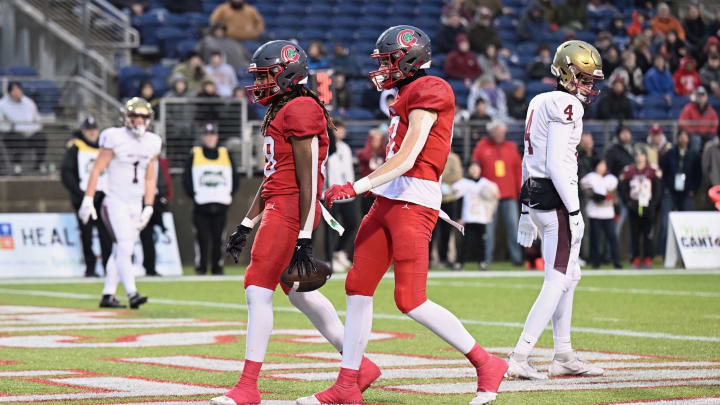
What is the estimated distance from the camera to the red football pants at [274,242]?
21.7 ft

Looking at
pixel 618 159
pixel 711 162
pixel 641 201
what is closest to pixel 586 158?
pixel 618 159

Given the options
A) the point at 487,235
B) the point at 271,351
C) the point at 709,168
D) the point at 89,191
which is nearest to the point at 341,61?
the point at 487,235

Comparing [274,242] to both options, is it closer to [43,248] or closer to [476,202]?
[43,248]

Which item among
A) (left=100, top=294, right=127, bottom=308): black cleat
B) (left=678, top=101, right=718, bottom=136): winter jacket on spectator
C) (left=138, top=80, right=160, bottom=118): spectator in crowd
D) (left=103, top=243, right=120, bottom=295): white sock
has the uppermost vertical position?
(left=138, top=80, right=160, bottom=118): spectator in crowd

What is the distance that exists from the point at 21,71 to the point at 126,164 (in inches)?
353

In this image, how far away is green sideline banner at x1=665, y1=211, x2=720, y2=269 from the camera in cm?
1897

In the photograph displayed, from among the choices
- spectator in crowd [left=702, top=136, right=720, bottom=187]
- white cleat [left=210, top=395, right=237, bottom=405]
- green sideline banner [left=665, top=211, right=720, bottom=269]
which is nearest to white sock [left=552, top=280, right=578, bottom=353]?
white cleat [left=210, top=395, right=237, bottom=405]

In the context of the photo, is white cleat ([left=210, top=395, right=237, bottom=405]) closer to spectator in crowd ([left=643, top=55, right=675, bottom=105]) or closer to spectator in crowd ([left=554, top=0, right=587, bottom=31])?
spectator in crowd ([left=643, top=55, right=675, bottom=105])

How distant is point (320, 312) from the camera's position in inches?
274

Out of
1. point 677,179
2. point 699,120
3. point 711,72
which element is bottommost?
point 677,179

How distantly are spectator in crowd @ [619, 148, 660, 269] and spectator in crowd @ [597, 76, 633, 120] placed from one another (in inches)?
82.7

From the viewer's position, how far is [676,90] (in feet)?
80.6

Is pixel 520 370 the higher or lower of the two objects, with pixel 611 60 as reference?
lower

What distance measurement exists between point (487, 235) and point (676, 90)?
6.67m
